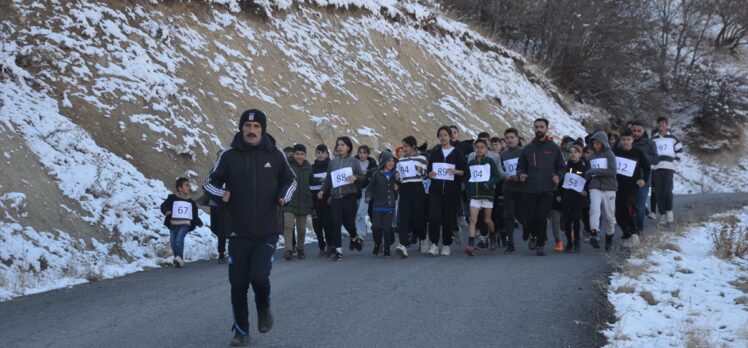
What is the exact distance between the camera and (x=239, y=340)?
22.1 feet

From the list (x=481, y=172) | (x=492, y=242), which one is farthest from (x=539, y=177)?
(x=492, y=242)

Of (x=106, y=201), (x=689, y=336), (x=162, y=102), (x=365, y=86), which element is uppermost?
(x=365, y=86)

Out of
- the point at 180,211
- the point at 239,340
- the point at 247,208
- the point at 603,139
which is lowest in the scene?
the point at 239,340

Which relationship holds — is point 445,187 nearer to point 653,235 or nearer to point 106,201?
point 653,235

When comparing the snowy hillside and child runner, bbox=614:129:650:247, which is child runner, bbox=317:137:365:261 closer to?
the snowy hillside

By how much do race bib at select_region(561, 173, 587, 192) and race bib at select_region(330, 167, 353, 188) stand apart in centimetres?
364

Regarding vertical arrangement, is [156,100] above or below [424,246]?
above

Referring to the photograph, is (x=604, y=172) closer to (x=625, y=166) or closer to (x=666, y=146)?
(x=625, y=166)

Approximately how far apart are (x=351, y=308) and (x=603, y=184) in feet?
20.3

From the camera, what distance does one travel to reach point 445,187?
12.6m

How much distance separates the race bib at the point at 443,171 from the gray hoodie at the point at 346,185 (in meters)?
1.31

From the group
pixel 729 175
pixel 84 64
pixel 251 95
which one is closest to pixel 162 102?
pixel 84 64

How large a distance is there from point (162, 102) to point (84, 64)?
74.9 inches

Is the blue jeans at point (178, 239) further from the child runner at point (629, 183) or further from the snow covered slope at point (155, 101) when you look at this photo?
the child runner at point (629, 183)
